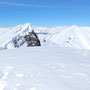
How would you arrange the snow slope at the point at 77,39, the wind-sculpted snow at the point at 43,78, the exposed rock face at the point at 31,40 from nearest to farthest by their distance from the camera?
the wind-sculpted snow at the point at 43,78, the exposed rock face at the point at 31,40, the snow slope at the point at 77,39

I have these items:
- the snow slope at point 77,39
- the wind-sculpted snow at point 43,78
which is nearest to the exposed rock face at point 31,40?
the snow slope at point 77,39

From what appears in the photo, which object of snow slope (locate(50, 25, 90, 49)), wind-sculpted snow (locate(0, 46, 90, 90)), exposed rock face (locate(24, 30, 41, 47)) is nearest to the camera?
wind-sculpted snow (locate(0, 46, 90, 90))

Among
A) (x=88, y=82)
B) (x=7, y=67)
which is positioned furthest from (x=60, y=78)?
(x=7, y=67)

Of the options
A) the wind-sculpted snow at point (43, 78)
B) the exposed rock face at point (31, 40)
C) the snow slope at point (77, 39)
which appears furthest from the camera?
the snow slope at point (77, 39)

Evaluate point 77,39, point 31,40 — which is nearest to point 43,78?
point 31,40

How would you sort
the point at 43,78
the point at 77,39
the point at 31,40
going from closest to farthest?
the point at 43,78, the point at 31,40, the point at 77,39

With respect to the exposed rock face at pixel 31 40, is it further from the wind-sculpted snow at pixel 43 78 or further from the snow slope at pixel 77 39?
the wind-sculpted snow at pixel 43 78

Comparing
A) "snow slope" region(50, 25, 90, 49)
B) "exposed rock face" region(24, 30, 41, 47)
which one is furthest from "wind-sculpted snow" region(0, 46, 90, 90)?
"snow slope" region(50, 25, 90, 49)

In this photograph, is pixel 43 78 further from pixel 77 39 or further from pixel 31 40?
pixel 77 39

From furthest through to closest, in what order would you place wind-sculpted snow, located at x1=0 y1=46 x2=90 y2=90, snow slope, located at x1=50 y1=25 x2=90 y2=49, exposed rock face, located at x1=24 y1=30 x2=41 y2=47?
snow slope, located at x1=50 y1=25 x2=90 y2=49 < exposed rock face, located at x1=24 y1=30 x2=41 y2=47 < wind-sculpted snow, located at x1=0 y1=46 x2=90 y2=90

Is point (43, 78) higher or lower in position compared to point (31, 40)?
lower

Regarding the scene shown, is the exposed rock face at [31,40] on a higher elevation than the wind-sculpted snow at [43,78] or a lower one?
higher

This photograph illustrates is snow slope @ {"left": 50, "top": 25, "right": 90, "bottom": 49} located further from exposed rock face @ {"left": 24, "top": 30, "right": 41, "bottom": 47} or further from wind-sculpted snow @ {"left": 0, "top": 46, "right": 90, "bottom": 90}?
wind-sculpted snow @ {"left": 0, "top": 46, "right": 90, "bottom": 90}

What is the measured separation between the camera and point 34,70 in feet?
15.5
